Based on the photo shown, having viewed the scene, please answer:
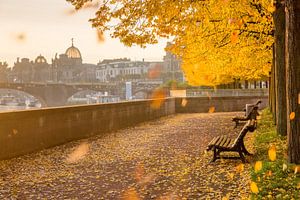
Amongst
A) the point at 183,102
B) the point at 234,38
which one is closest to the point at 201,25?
the point at 234,38

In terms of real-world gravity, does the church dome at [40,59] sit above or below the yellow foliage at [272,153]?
above

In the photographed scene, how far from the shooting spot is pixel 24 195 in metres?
7.60

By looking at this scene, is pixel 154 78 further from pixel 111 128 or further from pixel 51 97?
pixel 111 128

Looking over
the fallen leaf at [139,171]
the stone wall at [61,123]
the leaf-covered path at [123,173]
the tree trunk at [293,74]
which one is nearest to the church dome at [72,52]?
the stone wall at [61,123]

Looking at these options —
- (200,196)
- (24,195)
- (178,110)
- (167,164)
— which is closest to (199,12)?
(167,164)

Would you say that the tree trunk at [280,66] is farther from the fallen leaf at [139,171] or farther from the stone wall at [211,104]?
the stone wall at [211,104]

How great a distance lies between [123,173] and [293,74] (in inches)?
174

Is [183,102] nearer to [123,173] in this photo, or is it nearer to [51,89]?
[123,173]

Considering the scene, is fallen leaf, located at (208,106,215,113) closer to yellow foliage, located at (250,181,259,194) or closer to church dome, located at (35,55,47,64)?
yellow foliage, located at (250,181,259,194)

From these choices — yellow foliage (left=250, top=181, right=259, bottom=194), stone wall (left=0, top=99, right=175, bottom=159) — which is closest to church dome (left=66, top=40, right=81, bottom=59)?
stone wall (left=0, top=99, right=175, bottom=159)

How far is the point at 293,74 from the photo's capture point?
7.82 metres

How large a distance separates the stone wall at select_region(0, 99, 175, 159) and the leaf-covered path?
0.48 metres

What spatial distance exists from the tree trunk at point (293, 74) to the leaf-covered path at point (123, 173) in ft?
3.89

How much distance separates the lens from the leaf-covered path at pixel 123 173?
7.51 m
